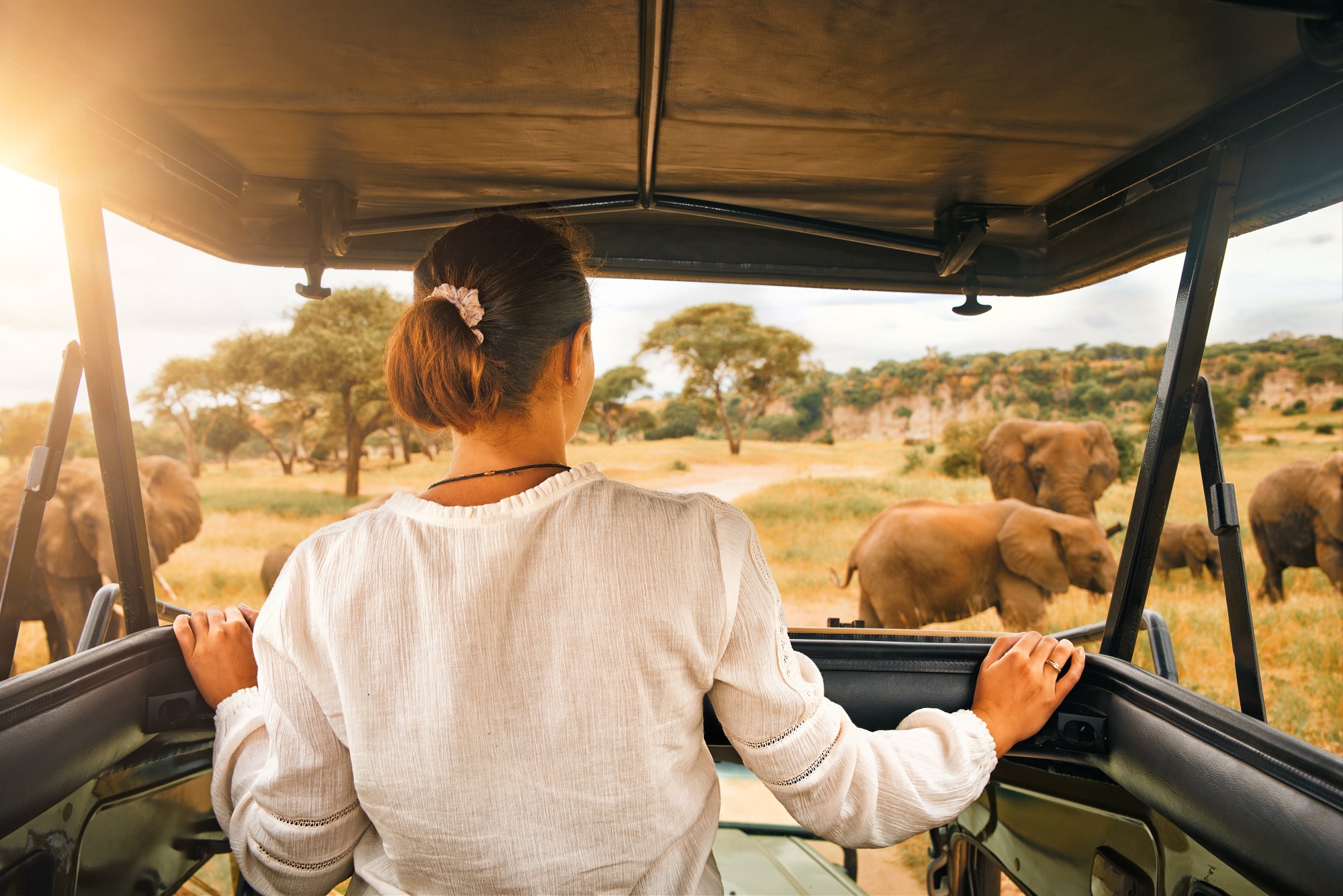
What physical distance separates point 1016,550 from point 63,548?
6.79m

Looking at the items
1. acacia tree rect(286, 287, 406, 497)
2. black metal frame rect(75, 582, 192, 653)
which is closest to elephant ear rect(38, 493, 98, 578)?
acacia tree rect(286, 287, 406, 497)

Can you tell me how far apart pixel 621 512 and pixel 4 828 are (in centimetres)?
58

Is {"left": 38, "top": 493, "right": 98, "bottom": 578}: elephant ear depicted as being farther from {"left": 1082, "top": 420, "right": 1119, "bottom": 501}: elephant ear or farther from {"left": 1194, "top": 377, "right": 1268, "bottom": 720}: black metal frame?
{"left": 1082, "top": 420, "right": 1119, "bottom": 501}: elephant ear

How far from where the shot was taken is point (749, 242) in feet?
3.83

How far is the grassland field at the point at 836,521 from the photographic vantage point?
6.40m

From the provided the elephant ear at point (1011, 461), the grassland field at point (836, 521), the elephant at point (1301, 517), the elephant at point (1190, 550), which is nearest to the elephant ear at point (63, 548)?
the grassland field at point (836, 521)

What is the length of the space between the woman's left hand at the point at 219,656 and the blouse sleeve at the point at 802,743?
1.89 feet

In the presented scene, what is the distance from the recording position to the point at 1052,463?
688 cm

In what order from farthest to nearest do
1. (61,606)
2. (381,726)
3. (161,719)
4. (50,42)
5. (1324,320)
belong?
(1324,320), (61,606), (161,719), (50,42), (381,726)

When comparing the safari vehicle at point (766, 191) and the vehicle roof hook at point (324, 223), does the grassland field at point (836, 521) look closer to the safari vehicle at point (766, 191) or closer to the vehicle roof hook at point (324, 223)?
the safari vehicle at point (766, 191)

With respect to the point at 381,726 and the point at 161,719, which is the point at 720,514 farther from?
the point at 161,719

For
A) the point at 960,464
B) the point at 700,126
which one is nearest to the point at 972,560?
the point at 960,464

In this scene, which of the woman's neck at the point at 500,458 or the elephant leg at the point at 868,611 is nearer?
the woman's neck at the point at 500,458

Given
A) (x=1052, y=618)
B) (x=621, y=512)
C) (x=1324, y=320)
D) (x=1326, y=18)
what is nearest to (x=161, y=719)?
(x=621, y=512)
